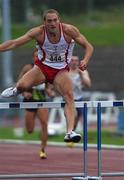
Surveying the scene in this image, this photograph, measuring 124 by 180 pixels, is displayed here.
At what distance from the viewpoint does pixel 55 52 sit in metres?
13.1

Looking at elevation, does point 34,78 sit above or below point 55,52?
below

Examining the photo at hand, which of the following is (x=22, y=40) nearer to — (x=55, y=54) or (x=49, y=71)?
(x=55, y=54)

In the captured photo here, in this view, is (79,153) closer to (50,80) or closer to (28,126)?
(28,126)

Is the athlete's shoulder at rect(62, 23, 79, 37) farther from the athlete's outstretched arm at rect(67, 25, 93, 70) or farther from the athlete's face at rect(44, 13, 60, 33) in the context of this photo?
the athlete's face at rect(44, 13, 60, 33)

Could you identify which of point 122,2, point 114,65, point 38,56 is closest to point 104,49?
point 114,65

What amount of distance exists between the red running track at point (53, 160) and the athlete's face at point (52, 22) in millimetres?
2509

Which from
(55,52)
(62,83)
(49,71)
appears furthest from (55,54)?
(62,83)

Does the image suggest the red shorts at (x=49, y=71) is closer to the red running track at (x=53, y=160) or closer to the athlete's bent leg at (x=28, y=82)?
the athlete's bent leg at (x=28, y=82)

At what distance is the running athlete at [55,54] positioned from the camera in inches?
505

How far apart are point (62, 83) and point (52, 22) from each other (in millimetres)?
979

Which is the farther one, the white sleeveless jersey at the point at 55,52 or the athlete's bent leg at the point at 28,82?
the athlete's bent leg at the point at 28,82

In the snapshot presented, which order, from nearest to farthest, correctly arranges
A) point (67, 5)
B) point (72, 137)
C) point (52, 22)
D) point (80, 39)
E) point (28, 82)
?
point (72, 137) < point (52, 22) < point (80, 39) < point (28, 82) < point (67, 5)

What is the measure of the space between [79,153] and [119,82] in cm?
3205

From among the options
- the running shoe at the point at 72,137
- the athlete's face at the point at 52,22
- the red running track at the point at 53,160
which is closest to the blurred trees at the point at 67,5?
the red running track at the point at 53,160
